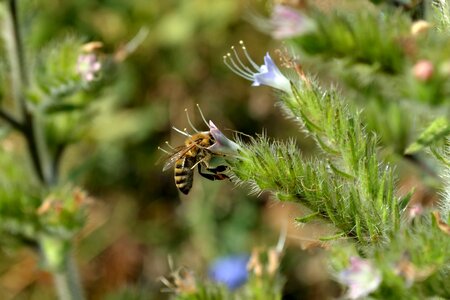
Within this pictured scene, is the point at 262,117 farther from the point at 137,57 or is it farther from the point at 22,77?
the point at 22,77

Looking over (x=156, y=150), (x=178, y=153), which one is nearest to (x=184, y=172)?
(x=178, y=153)

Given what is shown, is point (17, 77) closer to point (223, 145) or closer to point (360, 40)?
point (223, 145)

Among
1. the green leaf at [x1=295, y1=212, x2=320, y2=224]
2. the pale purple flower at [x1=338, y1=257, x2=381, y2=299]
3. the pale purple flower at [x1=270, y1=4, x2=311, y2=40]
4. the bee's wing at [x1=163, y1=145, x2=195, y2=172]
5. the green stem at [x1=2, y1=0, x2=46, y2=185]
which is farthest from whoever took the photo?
the green stem at [x1=2, y1=0, x2=46, y2=185]

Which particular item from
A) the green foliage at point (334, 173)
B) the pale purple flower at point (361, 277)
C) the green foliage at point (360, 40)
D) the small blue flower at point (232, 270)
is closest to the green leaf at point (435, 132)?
the green foliage at point (334, 173)

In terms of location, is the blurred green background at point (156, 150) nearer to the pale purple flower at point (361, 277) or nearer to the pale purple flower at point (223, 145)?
the pale purple flower at point (223, 145)

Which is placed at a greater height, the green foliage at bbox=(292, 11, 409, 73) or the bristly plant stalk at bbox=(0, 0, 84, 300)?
the green foliage at bbox=(292, 11, 409, 73)

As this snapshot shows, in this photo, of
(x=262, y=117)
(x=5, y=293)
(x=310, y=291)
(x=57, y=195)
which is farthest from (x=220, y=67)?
(x=57, y=195)

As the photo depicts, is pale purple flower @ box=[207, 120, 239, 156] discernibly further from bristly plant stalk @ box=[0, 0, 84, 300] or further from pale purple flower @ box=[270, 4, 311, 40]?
bristly plant stalk @ box=[0, 0, 84, 300]

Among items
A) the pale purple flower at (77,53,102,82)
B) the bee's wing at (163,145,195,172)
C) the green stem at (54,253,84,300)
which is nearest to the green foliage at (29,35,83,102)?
the pale purple flower at (77,53,102,82)
